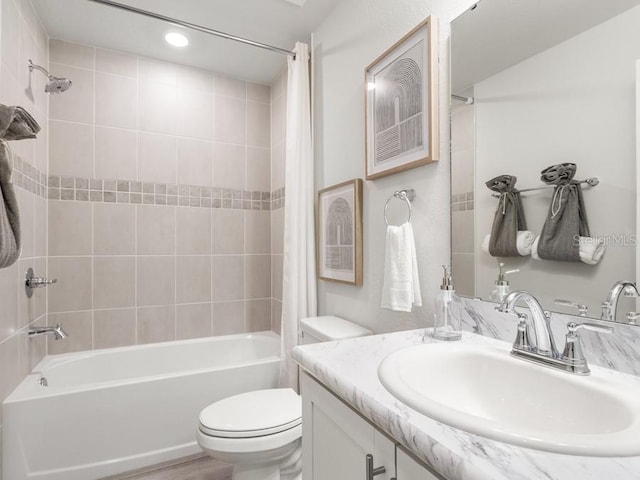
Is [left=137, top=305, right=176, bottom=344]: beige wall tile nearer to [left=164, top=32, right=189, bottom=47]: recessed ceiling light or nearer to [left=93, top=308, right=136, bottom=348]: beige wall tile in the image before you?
[left=93, top=308, right=136, bottom=348]: beige wall tile

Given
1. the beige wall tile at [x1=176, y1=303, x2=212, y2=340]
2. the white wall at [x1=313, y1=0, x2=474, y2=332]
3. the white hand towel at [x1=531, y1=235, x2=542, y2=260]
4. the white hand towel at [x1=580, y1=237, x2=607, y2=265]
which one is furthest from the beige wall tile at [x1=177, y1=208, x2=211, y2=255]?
the white hand towel at [x1=580, y1=237, x2=607, y2=265]

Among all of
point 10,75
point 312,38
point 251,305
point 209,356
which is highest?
point 312,38

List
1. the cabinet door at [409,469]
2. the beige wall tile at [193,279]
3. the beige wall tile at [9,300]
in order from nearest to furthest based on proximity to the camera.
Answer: the cabinet door at [409,469] → the beige wall tile at [9,300] → the beige wall tile at [193,279]

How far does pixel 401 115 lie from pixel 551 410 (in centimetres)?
110

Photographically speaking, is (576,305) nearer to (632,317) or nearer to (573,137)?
(632,317)

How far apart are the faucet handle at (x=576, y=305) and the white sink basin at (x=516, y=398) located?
142mm

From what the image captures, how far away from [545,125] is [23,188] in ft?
7.42

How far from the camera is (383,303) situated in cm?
136

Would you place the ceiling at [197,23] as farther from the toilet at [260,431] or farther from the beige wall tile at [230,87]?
the toilet at [260,431]

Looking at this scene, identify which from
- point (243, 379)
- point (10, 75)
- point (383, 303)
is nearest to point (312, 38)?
point (10, 75)

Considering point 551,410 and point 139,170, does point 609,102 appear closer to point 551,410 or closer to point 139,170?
point 551,410

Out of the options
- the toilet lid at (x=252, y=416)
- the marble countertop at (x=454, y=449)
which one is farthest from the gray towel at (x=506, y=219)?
the toilet lid at (x=252, y=416)

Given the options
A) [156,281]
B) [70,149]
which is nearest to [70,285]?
[156,281]

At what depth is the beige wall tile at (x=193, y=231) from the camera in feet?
8.48
